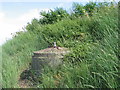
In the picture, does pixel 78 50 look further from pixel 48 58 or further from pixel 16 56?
pixel 16 56

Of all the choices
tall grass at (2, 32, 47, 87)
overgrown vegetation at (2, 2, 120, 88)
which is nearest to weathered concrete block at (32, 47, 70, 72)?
overgrown vegetation at (2, 2, 120, 88)

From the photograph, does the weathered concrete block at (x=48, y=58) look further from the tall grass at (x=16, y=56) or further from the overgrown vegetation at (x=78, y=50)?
the tall grass at (x=16, y=56)

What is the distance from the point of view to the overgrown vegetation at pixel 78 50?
4027mm

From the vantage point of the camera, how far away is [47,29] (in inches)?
317

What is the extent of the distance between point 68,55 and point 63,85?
123 cm

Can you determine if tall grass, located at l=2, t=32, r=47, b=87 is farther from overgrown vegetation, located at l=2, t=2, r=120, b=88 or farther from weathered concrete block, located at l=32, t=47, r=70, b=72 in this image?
weathered concrete block, located at l=32, t=47, r=70, b=72

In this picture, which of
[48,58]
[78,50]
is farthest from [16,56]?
[78,50]

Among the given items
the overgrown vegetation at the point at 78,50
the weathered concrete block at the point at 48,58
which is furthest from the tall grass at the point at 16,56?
the weathered concrete block at the point at 48,58

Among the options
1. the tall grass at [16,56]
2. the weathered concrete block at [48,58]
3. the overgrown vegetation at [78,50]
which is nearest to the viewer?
the overgrown vegetation at [78,50]

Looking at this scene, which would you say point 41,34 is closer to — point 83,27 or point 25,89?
point 83,27

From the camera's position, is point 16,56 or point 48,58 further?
point 16,56

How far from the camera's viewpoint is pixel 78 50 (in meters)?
5.59

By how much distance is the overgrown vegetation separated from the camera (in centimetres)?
A: 403

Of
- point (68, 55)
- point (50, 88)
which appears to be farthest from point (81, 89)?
point (68, 55)
